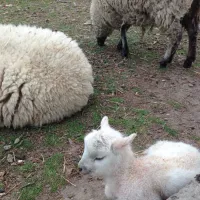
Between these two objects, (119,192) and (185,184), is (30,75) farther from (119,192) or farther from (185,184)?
(185,184)

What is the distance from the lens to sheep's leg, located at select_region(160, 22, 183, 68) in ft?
20.4

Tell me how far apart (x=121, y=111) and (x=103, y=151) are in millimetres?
1985

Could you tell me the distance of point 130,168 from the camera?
3.41 metres

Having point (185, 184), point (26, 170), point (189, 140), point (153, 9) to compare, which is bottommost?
point (26, 170)

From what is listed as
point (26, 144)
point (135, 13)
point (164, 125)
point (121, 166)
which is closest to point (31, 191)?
point (26, 144)

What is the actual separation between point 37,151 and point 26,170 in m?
0.35

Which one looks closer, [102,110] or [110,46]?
[102,110]

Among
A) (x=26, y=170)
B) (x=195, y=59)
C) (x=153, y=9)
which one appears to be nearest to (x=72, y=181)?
(x=26, y=170)

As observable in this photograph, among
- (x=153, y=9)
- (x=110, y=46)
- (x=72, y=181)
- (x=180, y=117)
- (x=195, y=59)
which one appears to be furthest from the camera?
(x=110, y=46)

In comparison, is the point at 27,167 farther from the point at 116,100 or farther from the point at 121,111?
the point at 116,100

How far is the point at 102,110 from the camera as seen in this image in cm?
516

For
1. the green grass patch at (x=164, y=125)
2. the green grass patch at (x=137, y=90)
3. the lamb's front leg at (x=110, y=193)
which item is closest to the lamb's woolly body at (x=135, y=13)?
the green grass patch at (x=137, y=90)

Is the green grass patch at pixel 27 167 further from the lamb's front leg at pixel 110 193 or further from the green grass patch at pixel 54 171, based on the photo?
the lamb's front leg at pixel 110 193

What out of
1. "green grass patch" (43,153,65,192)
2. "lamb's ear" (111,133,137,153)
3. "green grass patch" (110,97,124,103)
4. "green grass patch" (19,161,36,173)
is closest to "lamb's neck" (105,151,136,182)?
"lamb's ear" (111,133,137,153)
